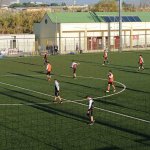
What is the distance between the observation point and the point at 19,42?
6712 cm

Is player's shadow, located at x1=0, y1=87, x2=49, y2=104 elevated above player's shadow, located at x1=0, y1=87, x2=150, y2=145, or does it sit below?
above

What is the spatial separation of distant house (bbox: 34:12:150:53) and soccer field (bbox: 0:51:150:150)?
2772 centimetres

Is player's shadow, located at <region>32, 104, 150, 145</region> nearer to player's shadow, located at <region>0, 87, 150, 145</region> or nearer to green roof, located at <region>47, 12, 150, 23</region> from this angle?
player's shadow, located at <region>0, 87, 150, 145</region>

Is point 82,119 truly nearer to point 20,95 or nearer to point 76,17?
point 20,95

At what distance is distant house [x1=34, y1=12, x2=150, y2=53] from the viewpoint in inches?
2662

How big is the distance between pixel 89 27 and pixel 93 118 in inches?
1921

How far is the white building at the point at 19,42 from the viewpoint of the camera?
65.6 m

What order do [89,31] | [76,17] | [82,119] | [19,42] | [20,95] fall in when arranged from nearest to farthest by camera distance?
[82,119] → [20,95] → [19,42] → [89,31] → [76,17]

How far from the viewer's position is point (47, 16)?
2709 inches

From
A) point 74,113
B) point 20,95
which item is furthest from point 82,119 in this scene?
point 20,95

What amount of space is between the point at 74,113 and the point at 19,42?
45556 millimetres

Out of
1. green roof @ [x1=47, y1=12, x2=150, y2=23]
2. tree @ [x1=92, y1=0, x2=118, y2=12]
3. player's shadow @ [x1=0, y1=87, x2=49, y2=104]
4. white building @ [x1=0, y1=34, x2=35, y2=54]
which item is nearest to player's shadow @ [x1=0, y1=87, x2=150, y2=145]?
player's shadow @ [x1=0, y1=87, x2=49, y2=104]

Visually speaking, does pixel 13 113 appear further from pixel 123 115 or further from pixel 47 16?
pixel 47 16

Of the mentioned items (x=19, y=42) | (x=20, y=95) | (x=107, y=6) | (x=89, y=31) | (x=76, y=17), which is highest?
(x=107, y=6)
